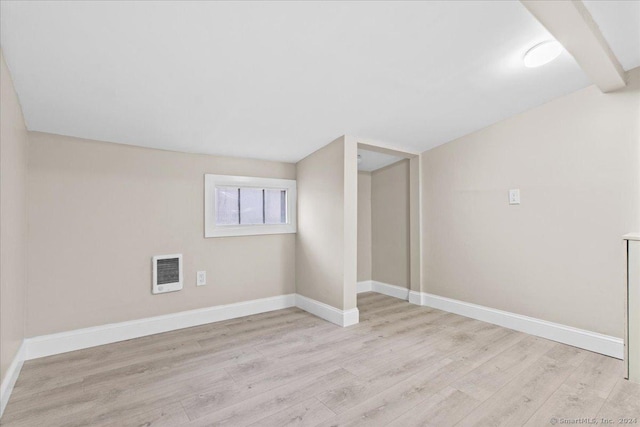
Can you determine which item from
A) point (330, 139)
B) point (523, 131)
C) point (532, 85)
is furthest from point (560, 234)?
point (330, 139)

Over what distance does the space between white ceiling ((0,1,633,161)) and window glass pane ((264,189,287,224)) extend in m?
0.75

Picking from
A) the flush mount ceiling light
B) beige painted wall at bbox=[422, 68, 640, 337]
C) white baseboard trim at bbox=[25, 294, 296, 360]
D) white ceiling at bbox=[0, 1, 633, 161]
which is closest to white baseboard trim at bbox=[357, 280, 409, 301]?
beige painted wall at bbox=[422, 68, 640, 337]

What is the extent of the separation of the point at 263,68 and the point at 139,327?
2239mm

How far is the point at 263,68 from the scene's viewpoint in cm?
177

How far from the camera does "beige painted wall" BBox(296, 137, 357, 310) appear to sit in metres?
2.81

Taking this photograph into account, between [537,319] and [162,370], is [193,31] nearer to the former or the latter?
[162,370]

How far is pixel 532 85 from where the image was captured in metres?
2.25

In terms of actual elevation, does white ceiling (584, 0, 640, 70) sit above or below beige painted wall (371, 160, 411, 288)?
above

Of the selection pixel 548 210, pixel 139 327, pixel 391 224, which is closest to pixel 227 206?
pixel 139 327

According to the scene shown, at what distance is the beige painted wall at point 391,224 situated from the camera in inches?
147

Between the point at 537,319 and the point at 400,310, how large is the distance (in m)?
1.20

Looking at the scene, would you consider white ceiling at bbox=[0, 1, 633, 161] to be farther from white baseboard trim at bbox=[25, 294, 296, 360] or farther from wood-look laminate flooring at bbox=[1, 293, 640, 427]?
wood-look laminate flooring at bbox=[1, 293, 640, 427]

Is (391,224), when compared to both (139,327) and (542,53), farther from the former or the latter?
(139,327)

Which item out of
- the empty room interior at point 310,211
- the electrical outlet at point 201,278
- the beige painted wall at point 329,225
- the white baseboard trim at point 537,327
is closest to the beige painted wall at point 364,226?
the empty room interior at point 310,211
